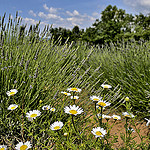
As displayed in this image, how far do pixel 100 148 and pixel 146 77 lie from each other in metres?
2.10

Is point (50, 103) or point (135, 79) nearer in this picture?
point (50, 103)

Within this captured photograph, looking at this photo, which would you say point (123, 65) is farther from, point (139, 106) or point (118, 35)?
point (118, 35)

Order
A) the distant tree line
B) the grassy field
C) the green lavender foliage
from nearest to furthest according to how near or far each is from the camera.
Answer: the grassy field, the green lavender foliage, the distant tree line

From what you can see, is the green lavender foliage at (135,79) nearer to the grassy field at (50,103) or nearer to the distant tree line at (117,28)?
the grassy field at (50,103)

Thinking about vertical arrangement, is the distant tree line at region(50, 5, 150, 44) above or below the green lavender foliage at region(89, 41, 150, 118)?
above

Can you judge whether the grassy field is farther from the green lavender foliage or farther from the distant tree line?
the distant tree line

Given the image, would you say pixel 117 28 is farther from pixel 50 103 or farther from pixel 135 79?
pixel 50 103

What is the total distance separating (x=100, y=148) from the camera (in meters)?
1.11

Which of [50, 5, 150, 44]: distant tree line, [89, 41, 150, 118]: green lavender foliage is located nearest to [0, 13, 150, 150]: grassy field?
[89, 41, 150, 118]: green lavender foliage

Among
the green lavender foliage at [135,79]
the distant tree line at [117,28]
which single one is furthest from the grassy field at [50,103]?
the distant tree line at [117,28]

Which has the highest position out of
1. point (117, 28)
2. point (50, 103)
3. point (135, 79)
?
point (117, 28)

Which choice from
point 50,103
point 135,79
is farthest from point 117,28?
point 50,103

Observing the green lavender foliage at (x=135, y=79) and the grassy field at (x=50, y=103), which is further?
the green lavender foliage at (x=135, y=79)

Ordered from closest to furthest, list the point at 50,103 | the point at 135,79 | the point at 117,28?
the point at 50,103
the point at 135,79
the point at 117,28
